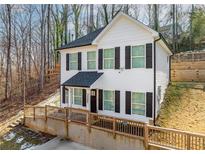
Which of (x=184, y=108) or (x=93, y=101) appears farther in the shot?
(x=93, y=101)

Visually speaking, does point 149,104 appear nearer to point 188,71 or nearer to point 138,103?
point 138,103

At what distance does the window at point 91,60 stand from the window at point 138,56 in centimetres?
174

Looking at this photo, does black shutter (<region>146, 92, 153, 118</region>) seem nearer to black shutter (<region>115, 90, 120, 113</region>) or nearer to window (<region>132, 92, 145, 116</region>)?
window (<region>132, 92, 145, 116</region>)

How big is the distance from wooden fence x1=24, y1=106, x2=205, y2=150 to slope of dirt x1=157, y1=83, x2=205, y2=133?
1.30 meters

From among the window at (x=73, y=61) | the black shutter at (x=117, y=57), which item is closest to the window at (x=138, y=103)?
the black shutter at (x=117, y=57)

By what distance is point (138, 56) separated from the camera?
741 centimetres

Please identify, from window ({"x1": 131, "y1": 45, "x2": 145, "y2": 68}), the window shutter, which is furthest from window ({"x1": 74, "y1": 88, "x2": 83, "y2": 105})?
the window shutter

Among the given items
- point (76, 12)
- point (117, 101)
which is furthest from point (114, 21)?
point (76, 12)

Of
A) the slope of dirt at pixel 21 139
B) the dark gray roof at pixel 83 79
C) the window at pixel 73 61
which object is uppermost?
the window at pixel 73 61

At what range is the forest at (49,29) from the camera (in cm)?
1298

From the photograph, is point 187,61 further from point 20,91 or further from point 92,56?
point 20,91

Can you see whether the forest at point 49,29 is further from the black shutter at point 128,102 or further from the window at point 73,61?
the black shutter at point 128,102

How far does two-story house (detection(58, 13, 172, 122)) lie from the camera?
7.15 meters

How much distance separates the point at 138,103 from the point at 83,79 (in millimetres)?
2349
